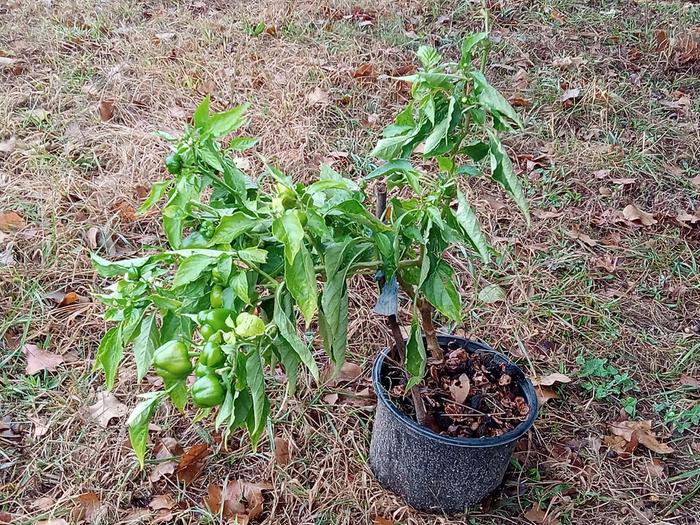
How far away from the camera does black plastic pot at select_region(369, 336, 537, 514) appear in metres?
1.62

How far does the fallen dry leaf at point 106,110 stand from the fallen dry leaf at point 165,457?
1770mm

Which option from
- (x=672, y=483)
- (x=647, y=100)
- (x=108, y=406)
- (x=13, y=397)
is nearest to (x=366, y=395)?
(x=108, y=406)

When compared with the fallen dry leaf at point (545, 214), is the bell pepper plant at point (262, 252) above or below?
above

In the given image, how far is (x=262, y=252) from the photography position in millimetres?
1039

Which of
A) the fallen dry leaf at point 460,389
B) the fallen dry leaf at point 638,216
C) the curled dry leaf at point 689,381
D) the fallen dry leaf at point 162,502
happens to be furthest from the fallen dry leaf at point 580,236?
the fallen dry leaf at point 162,502

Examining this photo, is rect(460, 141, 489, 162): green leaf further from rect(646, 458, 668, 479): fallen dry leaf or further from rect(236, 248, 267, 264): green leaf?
rect(646, 458, 668, 479): fallen dry leaf

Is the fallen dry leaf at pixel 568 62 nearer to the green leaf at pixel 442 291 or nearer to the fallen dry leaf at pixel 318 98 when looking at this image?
the fallen dry leaf at pixel 318 98

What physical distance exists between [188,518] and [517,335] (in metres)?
1.26

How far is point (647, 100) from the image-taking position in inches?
135

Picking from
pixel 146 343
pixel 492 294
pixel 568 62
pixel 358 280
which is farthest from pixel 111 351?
pixel 568 62

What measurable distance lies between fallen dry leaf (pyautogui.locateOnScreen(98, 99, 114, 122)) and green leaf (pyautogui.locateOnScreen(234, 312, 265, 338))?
240 centimetres

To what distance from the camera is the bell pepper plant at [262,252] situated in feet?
3.44

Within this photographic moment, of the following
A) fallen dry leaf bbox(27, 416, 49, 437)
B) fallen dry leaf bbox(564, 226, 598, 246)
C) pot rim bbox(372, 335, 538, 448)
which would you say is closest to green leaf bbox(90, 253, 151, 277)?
pot rim bbox(372, 335, 538, 448)

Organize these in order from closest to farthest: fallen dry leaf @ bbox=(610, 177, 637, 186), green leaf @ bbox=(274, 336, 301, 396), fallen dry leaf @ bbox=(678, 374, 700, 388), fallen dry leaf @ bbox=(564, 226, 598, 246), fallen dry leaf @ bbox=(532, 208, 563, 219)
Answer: green leaf @ bbox=(274, 336, 301, 396) < fallen dry leaf @ bbox=(678, 374, 700, 388) < fallen dry leaf @ bbox=(564, 226, 598, 246) < fallen dry leaf @ bbox=(532, 208, 563, 219) < fallen dry leaf @ bbox=(610, 177, 637, 186)
